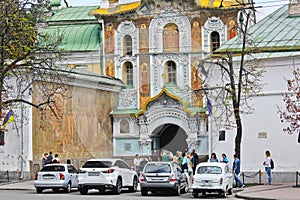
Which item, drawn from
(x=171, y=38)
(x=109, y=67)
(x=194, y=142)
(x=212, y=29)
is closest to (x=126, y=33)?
(x=109, y=67)

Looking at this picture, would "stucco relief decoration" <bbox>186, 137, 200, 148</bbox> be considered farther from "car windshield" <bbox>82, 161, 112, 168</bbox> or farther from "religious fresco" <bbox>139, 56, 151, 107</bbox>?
"car windshield" <bbox>82, 161, 112, 168</bbox>

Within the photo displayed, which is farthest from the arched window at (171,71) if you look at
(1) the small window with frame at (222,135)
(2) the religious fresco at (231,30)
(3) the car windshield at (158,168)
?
(3) the car windshield at (158,168)

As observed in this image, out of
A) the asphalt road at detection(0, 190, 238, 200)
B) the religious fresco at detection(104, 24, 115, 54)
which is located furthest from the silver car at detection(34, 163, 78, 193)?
the religious fresco at detection(104, 24, 115, 54)

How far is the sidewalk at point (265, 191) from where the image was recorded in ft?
92.2

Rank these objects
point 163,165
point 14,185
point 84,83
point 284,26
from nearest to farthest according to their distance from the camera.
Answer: point 163,165 → point 14,185 → point 284,26 → point 84,83

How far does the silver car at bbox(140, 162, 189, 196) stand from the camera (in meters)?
30.0

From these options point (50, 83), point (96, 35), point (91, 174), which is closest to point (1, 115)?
point (50, 83)

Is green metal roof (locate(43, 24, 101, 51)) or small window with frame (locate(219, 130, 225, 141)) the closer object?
small window with frame (locate(219, 130, 225, 141))

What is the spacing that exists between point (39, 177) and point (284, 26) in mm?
18038

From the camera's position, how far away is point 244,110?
38.1m

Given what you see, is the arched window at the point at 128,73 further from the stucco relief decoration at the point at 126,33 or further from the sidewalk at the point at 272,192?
the sidewalk at the point at 272,192

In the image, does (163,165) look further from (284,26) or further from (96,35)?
(96,35)

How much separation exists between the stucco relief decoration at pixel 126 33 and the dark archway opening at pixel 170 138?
6.34 m

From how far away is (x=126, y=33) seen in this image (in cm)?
5162
